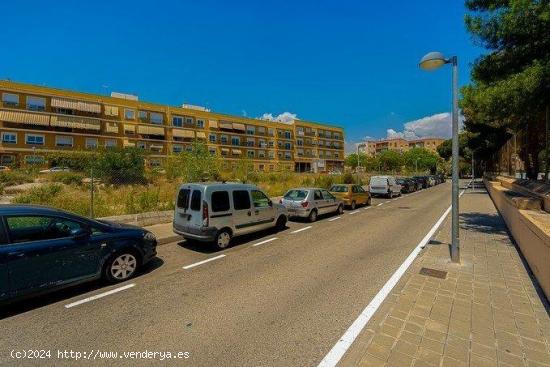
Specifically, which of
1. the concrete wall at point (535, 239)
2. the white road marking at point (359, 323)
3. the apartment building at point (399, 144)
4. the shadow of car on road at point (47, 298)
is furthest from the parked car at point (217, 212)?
the apartment building at point (399, 144)

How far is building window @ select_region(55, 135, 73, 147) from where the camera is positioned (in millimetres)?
47397

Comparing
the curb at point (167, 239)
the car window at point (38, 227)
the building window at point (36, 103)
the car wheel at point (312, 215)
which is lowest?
the curb at point (167, 239)

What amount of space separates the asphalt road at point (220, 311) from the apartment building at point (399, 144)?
134 m

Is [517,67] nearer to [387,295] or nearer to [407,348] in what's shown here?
[387,295]

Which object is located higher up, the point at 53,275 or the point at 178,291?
the point at 53,275

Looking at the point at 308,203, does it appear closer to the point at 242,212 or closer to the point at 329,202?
the point at 329,202

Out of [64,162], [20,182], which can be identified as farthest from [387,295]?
[64,162]

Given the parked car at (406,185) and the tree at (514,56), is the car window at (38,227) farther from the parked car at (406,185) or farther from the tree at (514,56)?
the parked car at (406,185)

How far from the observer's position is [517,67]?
6.88 meters

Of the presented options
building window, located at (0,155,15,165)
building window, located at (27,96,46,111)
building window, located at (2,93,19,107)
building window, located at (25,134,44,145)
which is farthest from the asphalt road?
building window, located at (27,96,46,111)

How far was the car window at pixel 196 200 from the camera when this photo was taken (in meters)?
7.48

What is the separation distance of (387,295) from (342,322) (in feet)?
4.08

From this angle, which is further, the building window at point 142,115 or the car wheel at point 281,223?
the building window at point 142,115

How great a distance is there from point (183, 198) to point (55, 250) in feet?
12.0
